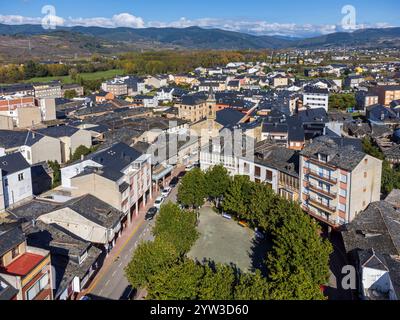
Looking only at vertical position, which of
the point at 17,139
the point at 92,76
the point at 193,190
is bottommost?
the point at 193,190

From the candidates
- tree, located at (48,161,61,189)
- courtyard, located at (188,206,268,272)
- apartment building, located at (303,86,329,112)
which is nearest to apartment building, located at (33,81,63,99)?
apartment building, located at (303,86,329,112)

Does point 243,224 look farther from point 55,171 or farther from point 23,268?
point 55,171

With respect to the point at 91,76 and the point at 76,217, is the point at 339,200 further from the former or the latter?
the point at 91,76

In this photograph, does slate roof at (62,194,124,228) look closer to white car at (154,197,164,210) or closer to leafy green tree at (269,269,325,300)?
white car at (154,197,164,210)

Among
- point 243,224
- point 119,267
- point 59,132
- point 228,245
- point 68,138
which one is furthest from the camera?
point 59,132

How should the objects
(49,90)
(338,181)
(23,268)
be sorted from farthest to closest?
(49,90)
(338,181)
(23,268)

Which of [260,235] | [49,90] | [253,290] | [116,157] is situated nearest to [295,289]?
[253,290]

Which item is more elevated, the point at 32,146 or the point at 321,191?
the point at 32,146
